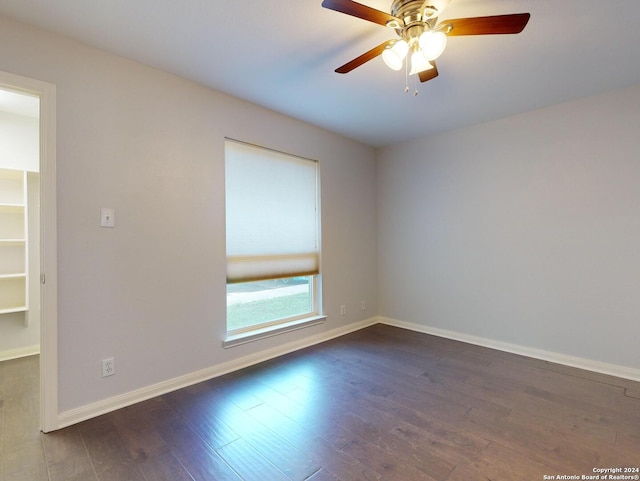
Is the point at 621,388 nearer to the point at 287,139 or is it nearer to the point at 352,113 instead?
the point at 352,113

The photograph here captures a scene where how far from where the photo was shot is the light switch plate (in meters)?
2.12

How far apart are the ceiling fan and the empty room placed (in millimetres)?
14

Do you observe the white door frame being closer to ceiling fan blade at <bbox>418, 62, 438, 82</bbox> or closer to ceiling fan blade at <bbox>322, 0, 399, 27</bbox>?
ceiling fan blade at <bbox>322, 0, 399, 27</bbox>

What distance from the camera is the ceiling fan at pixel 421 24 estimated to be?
1.41 metres

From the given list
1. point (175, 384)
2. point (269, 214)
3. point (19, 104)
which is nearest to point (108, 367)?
point (175, 384)

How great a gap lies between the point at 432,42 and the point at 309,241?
237 cm

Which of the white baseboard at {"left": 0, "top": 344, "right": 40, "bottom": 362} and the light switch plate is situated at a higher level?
the light switch plate

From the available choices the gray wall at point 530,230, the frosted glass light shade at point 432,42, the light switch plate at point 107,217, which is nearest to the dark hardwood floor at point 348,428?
the gray wall at point 530,230

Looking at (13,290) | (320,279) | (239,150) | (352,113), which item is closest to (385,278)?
(320,279)

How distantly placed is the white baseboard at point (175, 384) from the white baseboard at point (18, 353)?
1899mm


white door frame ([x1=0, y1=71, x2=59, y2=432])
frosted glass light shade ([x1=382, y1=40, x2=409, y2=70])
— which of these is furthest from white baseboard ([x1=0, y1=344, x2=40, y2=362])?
frosted glass light shade ([x1=382, y1=40, x2=409, y2=70])

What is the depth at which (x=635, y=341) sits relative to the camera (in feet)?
8.58

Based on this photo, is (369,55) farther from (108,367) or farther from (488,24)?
(108,367)

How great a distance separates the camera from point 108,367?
214cm
